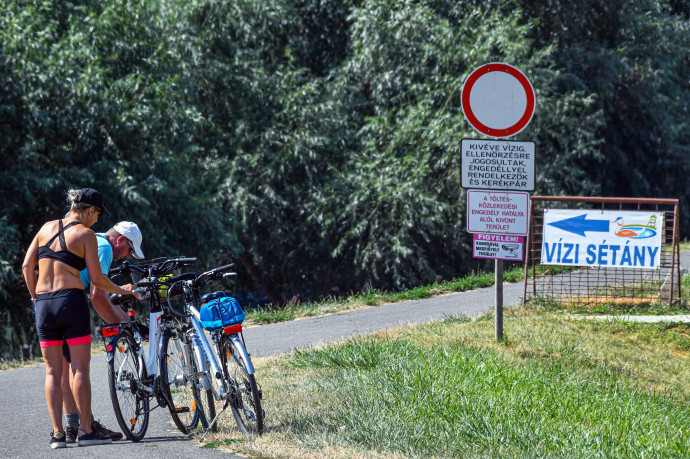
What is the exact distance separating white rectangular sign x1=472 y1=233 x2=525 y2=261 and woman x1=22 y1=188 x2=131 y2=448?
3.51 metres

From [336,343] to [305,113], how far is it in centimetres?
1058

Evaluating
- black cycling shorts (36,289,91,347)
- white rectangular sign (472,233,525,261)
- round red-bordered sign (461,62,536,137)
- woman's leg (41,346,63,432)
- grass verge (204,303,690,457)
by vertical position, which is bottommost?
grass verge (204,303,690,457)

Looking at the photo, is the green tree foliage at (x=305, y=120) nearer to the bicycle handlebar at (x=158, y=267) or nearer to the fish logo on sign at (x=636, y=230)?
the fish logo on sign at (x=636, y=230)

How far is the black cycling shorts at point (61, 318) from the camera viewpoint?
17.9ft

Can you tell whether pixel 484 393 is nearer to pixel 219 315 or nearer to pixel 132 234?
pixel 219 315

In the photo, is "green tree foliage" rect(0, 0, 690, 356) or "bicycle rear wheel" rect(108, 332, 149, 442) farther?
"green tree foliage" rect(0, 0, 690, 356)

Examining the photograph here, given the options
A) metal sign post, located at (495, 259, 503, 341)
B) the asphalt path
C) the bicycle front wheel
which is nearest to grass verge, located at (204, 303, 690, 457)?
metal sign post, located at (495, 259, 503, 341)

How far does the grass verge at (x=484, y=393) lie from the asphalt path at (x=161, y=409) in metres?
0.52

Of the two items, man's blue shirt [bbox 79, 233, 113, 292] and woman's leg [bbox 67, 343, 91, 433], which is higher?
man's blue shirt [bbox 79, 233, 113, 292]

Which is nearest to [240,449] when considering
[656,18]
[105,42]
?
[105,42]

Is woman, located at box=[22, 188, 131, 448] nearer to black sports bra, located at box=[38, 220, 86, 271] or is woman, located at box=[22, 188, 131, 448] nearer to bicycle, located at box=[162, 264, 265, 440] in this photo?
black sports bra, located at box=[38, 220, 86, 271]

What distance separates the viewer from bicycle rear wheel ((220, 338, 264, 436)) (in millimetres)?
5234

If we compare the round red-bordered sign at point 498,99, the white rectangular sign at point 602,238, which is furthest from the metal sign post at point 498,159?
the white rectangular sign at point 602,238

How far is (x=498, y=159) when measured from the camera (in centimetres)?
763
